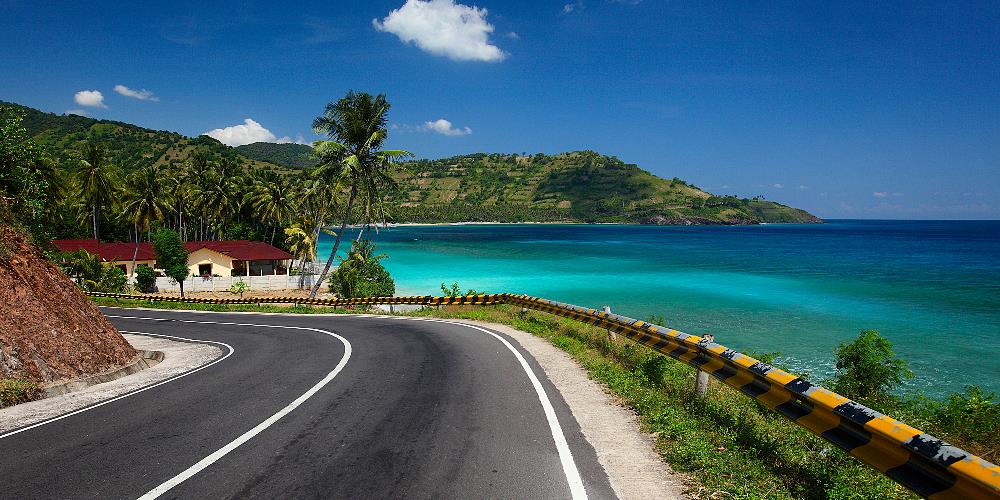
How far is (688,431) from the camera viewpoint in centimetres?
663

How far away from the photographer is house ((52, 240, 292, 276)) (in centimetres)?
5662

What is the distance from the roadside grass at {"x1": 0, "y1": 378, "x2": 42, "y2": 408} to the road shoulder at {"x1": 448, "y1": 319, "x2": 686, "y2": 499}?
942 centimetres

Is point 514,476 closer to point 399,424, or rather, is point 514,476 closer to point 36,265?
point 399,424

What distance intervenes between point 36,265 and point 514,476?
1323 cm

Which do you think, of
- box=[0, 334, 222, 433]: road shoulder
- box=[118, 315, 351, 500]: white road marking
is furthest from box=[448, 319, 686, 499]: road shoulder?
box=[0, 334, 222, 433]: road shoulder

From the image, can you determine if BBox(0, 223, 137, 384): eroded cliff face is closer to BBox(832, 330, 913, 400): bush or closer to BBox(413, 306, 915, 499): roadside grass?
BBox(413, 306, 915, 499): roadside grass

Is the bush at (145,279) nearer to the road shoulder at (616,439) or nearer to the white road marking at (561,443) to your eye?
the white road marking at (561,443)

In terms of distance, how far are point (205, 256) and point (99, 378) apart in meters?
52.5

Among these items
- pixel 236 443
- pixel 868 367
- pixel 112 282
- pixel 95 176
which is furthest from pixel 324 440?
pixel 95 176

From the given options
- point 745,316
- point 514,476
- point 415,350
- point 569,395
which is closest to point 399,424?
point 514,476

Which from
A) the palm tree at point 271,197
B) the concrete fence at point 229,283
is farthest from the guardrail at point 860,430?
the palm tree at point 271,197

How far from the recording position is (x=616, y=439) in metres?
6.70

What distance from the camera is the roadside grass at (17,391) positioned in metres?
8.80

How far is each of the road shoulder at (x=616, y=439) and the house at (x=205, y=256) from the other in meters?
56.3
